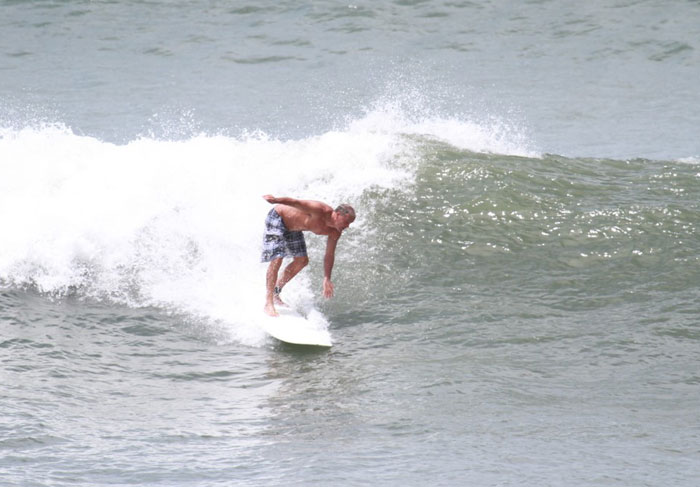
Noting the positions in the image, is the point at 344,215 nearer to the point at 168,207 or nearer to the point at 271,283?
the point at 271,283

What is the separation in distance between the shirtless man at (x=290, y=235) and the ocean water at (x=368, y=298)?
360 mm

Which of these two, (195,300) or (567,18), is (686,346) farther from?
(567,18)

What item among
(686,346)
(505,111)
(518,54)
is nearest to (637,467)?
(686,346)

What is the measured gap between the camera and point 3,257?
9195 mm

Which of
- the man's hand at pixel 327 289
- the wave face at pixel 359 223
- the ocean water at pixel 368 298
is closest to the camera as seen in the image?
the ocean water at pixel 368 298

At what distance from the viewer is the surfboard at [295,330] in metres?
7.41

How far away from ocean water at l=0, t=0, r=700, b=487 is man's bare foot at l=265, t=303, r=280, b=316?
0.19 m

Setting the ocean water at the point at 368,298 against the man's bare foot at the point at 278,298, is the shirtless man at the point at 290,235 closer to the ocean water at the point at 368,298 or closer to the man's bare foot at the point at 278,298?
the man's bare foot at the point at 278,298

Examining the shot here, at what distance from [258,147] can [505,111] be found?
7.17 meters

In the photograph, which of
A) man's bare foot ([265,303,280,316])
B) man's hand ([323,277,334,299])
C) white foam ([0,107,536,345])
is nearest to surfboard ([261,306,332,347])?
man's bare foot ([265,303,280,316])

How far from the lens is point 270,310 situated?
7.81 m

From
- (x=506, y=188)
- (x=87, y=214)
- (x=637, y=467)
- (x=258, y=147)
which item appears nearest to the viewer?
(x=637, y=467)

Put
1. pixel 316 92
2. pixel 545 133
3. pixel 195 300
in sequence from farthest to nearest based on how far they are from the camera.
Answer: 1. pixel 316 92
2. pixel 545 133
3. pixel 195 300

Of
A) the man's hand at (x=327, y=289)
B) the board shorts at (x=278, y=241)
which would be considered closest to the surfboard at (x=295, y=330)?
the man's hand at (x=327, y=289)
